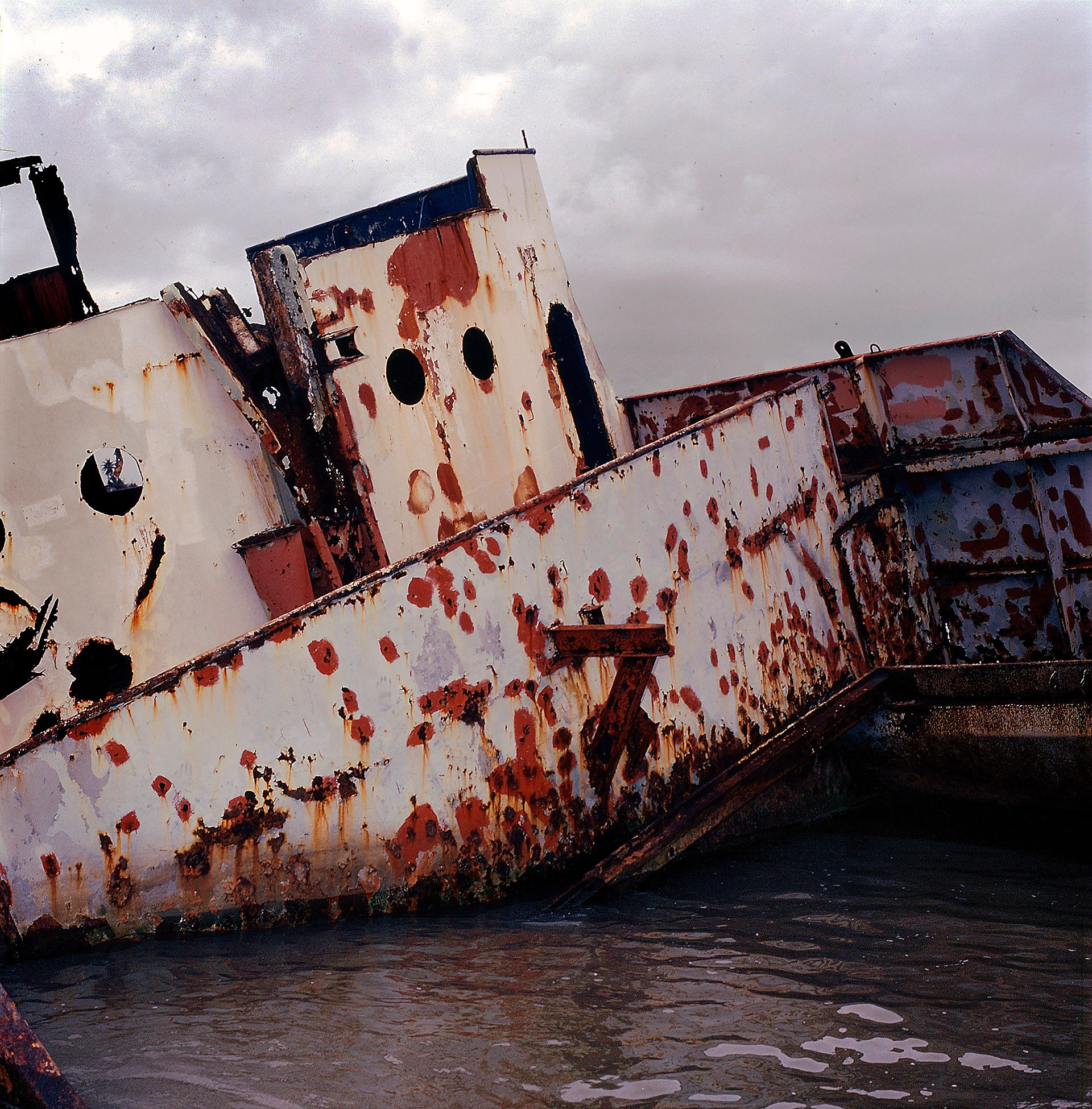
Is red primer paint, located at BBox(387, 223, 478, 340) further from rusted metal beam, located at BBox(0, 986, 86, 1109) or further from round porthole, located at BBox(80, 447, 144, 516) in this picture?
rusted metal beam, located at BBox(0, 986, 86, 1109)

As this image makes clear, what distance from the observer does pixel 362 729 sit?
3.06 meters

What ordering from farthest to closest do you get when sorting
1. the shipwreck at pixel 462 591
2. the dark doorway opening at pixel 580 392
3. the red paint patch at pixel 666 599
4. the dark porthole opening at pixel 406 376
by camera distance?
the dark doorway opening at pixel 580 392 < the dark porthole opening at pixel 406 376 < the red paint patch at pixel 666 599 < the shipwreck at pixel 462 591

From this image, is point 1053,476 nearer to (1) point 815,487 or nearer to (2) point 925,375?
(2) point 925,375

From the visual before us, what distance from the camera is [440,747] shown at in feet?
10.5

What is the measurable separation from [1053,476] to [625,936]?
3.89 m

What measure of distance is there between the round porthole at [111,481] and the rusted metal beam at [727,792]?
2.24 m

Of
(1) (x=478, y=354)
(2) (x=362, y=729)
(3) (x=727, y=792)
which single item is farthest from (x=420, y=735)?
(1) (x=478, y=354)

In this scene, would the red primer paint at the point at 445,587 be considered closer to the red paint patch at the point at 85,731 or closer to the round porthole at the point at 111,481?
the red paint patch at the point at 85,731

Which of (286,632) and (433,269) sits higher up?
(433,269)

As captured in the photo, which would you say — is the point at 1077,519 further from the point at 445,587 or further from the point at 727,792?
the point at 445,587

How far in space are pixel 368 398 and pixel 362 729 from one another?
187 cm

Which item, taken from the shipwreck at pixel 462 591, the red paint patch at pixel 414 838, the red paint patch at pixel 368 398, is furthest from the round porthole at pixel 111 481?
the red paint patch at pixel 414 838

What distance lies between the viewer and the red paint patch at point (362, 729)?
304 centimetres

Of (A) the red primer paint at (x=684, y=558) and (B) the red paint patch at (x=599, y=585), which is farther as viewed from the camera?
(A) the red primer paint at (x=684, y=558)
